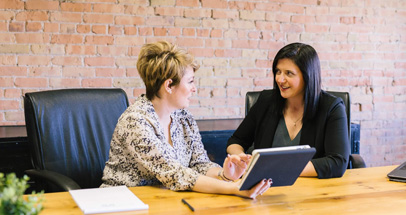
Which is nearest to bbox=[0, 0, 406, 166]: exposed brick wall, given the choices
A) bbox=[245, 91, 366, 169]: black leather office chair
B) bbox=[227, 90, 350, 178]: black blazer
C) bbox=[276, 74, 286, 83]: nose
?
bbox=[245, 91, 366, 169]: black leather office chair

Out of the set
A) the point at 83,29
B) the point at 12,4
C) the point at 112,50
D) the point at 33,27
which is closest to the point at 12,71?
the point at 33,27

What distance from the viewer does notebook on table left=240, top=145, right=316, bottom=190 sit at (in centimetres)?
149

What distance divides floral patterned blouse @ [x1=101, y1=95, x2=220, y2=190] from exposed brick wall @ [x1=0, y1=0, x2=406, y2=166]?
1283 millimetres

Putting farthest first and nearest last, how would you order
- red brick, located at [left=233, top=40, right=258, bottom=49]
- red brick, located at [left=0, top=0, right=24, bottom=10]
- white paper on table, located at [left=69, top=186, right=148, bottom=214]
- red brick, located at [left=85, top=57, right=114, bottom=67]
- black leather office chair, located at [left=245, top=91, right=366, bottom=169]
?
red brick, located at [left=233, top=40, right=258, bottom=49]
red brick, located at [left=85, top=57, right=114, bottom=67]
red brick, located at [left=0, top=0, right=24, bottom=10]
black leather office chair, located at [left=245, top=91, right=366, bottom=169]
white paper on table, located at [left=69, top=186, right=148, bottom=214]

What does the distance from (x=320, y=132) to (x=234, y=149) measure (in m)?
0.42

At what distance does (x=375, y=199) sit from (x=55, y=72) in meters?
2.17

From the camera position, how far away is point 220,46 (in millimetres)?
3475

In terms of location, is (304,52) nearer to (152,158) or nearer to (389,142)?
(152,158)

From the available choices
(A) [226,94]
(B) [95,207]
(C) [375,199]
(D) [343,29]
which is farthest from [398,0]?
(B) [95,207]

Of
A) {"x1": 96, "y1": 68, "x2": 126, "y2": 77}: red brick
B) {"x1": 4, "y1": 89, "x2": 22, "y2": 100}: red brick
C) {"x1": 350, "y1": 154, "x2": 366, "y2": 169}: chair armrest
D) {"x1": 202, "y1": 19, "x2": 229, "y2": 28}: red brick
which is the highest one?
{"x1": 202, "y1": 19, "x2": 229, "y2": 28}: red brick

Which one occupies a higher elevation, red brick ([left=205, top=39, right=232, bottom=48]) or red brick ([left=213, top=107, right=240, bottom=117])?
red brick ([left=205, top=39, right=232, bottom=48])

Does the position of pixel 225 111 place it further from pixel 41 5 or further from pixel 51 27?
pixel 41 5

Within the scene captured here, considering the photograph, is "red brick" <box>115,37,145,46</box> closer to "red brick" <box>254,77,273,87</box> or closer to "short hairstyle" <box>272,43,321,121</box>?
"red brick" <box>254,77,273,87</box>

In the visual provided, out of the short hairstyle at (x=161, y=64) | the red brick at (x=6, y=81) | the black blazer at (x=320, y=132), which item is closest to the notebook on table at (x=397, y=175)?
the black blazer at (x=320, y=132)
